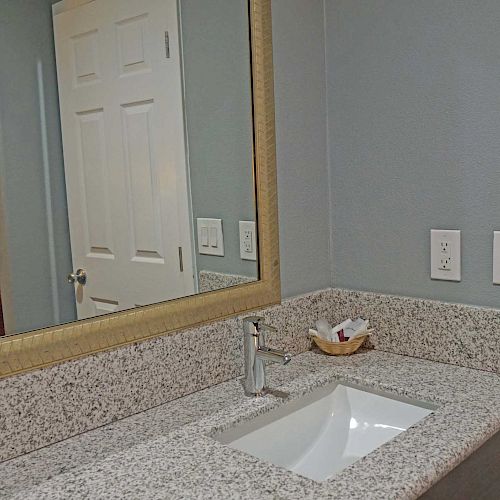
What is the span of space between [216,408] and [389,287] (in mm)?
524

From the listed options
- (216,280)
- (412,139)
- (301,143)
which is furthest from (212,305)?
(412,139)

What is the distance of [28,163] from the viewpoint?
102 centimetres

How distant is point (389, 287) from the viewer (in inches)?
58.3

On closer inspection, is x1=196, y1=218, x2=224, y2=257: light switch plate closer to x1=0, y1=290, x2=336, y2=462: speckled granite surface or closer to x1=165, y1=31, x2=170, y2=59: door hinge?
x1=0, y1=290, x2=336, y2=462: speckled granite surface

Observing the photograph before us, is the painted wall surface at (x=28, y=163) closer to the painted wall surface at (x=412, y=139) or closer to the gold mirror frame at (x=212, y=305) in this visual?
the gold mirror frame at (x=212, y=305)

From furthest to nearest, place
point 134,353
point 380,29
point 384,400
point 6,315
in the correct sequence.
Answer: point 380,29 < point 384,400 < point 134,353 < point 6,315

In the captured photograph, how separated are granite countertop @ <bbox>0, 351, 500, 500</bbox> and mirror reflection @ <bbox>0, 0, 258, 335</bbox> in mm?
209

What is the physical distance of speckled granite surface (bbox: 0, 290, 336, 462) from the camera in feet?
3.32

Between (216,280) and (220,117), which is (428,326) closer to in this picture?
(216,280)

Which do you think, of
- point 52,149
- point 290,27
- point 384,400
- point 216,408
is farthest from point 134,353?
point 290,27

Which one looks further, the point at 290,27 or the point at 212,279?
the point at 290,27

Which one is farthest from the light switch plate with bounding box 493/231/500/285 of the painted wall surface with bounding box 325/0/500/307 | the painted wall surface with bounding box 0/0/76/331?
the painted wall surface with bounding box 0/0/76/331

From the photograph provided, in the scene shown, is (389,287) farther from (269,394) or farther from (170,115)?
(170,115)

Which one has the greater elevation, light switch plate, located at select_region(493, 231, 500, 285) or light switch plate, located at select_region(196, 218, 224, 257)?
light switch plate, located at select_region(196, 218, 224, 257)
